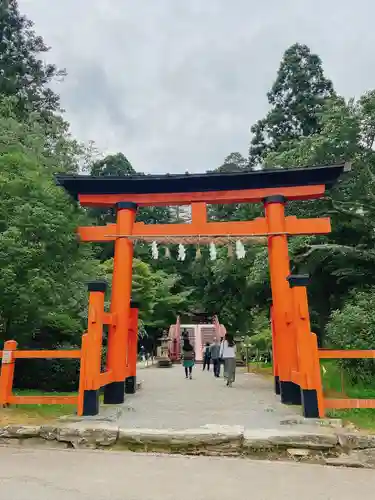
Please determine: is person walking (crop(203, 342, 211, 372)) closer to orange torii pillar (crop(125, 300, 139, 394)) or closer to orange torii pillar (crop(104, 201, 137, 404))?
orange torii pillar (crop(125, 300, 139, 394))

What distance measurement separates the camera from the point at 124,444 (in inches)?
242

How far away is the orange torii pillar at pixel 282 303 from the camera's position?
9297 millimetres

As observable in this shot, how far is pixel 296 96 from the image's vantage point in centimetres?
2772

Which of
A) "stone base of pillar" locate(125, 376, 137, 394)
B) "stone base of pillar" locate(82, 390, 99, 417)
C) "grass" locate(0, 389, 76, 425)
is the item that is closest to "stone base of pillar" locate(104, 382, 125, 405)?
"grass" locate(0, 389, 76, 425)

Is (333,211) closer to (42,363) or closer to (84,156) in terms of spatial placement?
(42,363)

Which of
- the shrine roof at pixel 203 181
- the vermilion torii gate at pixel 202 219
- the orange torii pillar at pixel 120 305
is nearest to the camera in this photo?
the orange torii pillar at pixel 120 305

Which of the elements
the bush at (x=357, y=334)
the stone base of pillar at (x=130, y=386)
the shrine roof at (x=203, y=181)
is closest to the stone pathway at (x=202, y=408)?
the stone base of pillar at (x=130, y=386)

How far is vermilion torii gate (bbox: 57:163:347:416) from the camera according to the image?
9695 millimetres

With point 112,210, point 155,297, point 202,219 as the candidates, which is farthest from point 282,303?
Result: point 112,210

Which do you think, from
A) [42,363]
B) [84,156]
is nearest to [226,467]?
[42,363]

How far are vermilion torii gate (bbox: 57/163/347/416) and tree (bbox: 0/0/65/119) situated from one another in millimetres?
20511

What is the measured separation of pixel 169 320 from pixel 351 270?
914 inches

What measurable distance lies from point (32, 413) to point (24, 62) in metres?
28.6

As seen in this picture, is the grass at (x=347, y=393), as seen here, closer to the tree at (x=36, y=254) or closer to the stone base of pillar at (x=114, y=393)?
the stone base of pillar at (x=114, y=393)
